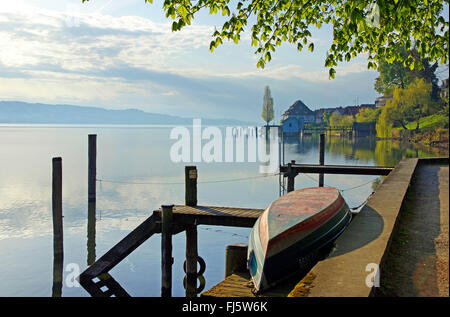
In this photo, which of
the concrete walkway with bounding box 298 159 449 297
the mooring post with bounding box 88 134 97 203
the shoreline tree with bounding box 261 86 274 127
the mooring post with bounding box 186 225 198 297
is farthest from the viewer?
the shoreline tree with bounding box 261 86 274 127

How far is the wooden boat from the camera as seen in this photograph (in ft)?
22.8

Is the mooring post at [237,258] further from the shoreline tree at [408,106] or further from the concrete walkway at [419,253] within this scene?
the shoreline tree at [408,106]

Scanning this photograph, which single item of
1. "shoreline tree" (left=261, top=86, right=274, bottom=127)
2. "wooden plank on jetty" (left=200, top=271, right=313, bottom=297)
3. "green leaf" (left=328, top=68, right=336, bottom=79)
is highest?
"shoreline tree" (left=261, top=86, right=274, bottom=127)

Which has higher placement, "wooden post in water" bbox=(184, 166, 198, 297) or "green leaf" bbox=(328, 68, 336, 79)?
"green leaf" bbox=(328, 68, 336, 79)

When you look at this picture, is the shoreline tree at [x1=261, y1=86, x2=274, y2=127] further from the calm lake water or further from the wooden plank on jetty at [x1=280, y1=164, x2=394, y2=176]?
the wooden plank on jetty at [x1=280, y1=164, x2=394, y2=176]

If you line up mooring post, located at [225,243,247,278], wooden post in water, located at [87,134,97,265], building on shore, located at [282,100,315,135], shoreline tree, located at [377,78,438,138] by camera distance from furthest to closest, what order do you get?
building on shore, located at [282,100,315,135] < shoreline tree, located at [377,78,438,138] < wooden post in water, located at [87,134,97,265] < mooring post, located at [225,243,247,278]

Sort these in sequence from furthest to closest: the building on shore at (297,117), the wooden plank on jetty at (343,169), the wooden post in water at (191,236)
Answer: the building on shore at (297,117) → the wooden plank on jetty at (343,169) → the wooden post in water at (191,236)

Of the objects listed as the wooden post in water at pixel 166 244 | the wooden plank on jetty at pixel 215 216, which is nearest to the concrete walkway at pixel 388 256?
the wooden plank on jetty at pixel 215 216

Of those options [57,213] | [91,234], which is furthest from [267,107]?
[57,213]

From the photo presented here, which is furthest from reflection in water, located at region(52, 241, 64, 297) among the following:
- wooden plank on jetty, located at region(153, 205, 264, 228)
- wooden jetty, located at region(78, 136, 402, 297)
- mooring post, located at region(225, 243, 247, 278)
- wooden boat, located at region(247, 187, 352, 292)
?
wooden boat, located at region(247, 187, 352, 292)

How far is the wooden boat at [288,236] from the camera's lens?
696cm

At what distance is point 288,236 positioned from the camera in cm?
695

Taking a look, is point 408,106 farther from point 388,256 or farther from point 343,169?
point 388,256
